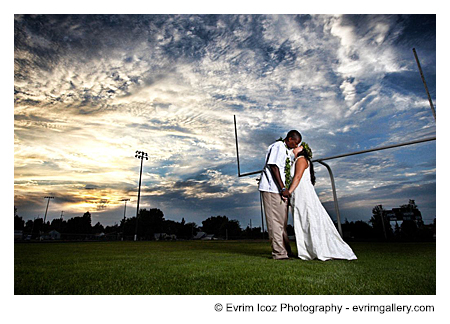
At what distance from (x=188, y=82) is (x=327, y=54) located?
13.3 ft

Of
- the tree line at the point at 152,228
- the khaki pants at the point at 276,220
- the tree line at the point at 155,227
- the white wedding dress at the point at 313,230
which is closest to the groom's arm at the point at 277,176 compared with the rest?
the khaki pants at the point at 276,220

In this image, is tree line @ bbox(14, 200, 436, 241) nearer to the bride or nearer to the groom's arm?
the bride

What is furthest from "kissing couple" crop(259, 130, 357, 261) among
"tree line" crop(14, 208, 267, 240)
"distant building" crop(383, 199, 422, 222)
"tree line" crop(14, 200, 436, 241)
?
"tree line" crop(14, 208, 267, 240)

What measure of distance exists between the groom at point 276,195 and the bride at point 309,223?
0.70ft

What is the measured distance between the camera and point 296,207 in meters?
4.77

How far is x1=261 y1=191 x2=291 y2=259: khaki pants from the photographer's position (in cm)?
452

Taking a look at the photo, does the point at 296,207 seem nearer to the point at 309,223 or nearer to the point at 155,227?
the point at 309,223

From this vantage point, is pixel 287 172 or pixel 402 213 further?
pixel 402 213

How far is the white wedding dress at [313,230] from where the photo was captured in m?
4.26

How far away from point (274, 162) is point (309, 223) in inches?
49.6

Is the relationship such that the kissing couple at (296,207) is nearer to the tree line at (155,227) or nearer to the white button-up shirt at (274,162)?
the white button-up shirt at (274,162)

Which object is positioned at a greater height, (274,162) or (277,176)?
(274,162)

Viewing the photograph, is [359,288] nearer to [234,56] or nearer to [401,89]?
[234,56]

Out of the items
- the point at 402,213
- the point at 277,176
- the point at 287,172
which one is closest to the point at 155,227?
the point at 402,213
